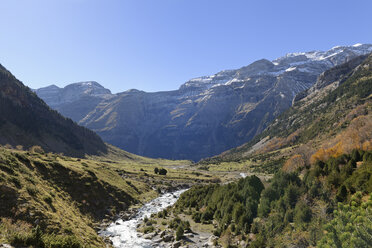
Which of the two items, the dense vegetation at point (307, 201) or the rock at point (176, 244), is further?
the rock at point (176, 244)

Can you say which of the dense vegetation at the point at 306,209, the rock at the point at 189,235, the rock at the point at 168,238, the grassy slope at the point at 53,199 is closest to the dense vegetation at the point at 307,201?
the dense vegetation at the point at 306,209

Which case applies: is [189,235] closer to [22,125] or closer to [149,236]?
[149,236]

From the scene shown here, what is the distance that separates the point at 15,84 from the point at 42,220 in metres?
227

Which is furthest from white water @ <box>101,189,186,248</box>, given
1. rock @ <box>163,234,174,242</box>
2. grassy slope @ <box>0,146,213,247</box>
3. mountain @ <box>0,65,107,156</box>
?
mountain @ <box>0,65,107,156</box>

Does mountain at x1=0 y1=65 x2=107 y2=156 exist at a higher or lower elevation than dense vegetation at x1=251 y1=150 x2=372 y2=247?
higher

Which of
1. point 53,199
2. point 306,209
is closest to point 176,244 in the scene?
point 306,209

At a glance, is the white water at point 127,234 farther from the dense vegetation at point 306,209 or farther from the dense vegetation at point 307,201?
the dense vegetation at point 307,201

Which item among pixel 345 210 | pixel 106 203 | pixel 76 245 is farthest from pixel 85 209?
pixel 345 210

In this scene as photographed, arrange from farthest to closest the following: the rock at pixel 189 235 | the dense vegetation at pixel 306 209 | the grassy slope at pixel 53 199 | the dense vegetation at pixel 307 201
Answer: the rock at pixel 189 235, the grassy slope at pixel 53 199, the dense vegetation at pixel 307 201, the dense vegetation at pixel 306 209

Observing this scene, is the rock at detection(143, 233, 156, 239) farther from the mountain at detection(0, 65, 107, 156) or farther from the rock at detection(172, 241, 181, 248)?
the mountain at detection(0, 65, 107, 156)

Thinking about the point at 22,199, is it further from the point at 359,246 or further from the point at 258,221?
the point at 359,246

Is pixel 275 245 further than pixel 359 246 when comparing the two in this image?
Yes

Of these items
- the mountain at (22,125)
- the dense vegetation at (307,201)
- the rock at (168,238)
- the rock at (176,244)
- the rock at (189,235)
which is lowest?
the rock at (168,238)

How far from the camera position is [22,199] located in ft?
82.7
